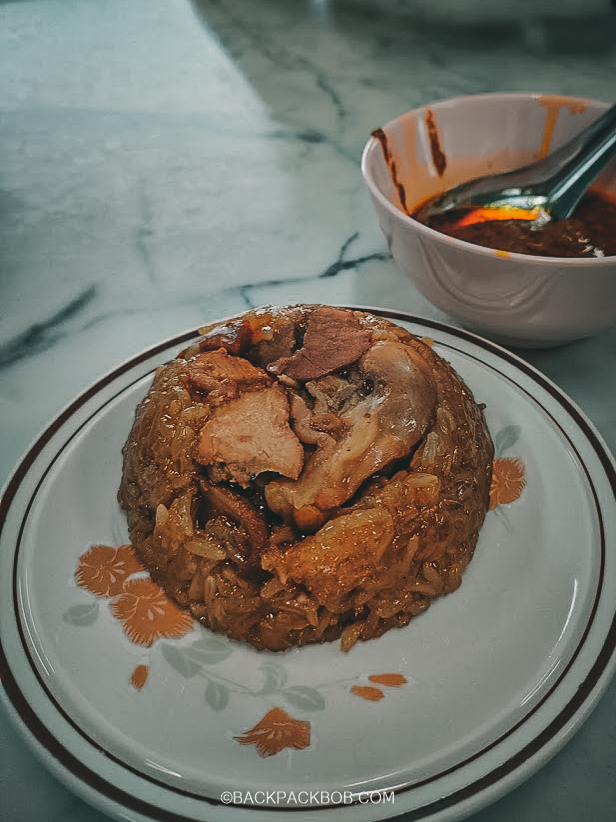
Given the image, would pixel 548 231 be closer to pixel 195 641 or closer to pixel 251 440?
pixel 251 440

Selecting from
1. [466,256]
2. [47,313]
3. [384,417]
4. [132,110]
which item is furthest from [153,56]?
[384,417]

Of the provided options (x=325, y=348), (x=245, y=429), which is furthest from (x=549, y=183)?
(x=245, y=429)

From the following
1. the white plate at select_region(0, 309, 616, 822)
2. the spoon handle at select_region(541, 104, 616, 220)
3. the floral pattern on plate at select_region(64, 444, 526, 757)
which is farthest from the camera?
the spoon handle at select_region(541, 104, 616, 220)

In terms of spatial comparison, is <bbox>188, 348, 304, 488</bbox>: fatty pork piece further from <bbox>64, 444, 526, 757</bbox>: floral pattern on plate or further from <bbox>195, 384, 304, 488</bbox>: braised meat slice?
<bbox>64, 444, 526, 757</bbox>: floral pattern on plate

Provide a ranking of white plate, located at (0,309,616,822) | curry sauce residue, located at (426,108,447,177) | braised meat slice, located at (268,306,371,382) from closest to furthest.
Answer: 1. white plate, located at (0,309,616,822)
2. braised meat slice, located at (268,306,371,382)
3. curry sauce residue, located at (426,108,447,177)

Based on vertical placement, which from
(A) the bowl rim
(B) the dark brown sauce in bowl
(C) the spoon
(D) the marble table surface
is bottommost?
(D) the marble table surface

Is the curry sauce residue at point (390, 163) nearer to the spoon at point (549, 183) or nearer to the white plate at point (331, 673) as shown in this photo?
the spoon at point (549, 183)

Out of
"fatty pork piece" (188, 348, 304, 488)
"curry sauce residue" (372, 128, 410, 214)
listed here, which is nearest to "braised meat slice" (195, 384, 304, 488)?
"fatty pork piece" (188, 348, 304, 488)

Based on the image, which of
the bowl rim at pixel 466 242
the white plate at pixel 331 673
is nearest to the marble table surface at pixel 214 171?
the white plate at pixel 331 673
